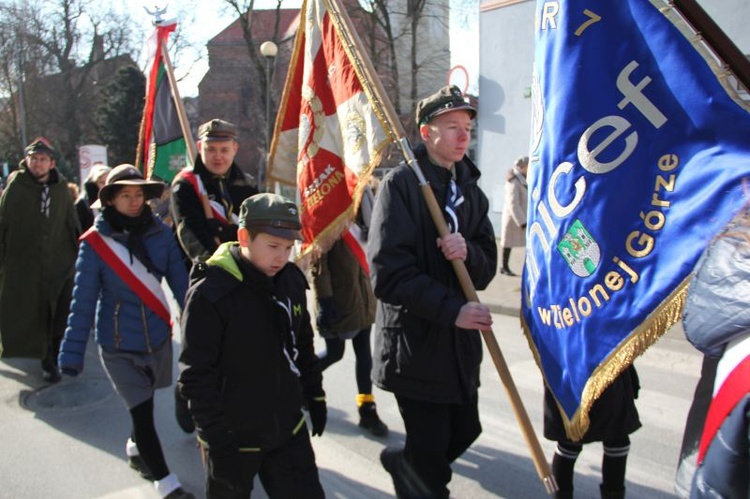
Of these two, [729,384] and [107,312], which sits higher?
[729,384]

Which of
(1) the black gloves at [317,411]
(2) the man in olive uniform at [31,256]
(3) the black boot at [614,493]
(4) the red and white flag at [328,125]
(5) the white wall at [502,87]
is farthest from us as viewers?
(5) the white wall at [502,87]

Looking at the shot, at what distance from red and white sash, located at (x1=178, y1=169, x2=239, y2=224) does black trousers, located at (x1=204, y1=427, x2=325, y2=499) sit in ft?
6.25

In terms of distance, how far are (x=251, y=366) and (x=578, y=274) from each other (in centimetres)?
135

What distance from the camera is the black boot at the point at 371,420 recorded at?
4.41m

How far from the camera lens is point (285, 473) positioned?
272 cm

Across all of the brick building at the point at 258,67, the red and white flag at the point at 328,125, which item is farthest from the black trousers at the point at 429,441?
the brick building at the point at 258,67

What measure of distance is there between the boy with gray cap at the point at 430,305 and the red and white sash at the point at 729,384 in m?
1.25

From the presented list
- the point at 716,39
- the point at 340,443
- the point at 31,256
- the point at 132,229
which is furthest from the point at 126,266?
the point at 716,39

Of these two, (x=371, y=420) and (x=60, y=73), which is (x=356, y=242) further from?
(x=60, y=73)

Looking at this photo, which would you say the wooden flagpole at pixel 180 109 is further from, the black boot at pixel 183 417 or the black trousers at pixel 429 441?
the black trousers at pixel 429 441

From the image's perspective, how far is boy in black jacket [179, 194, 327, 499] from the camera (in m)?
2.55

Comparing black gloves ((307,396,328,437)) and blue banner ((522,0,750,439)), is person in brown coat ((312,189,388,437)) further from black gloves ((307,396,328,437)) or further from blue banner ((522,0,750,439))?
blue banner ((522,0,750,439))

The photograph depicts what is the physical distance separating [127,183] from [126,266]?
0.46 m

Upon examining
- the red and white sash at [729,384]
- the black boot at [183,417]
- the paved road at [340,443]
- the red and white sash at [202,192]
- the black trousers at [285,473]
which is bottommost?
the paved road at [340,443]
